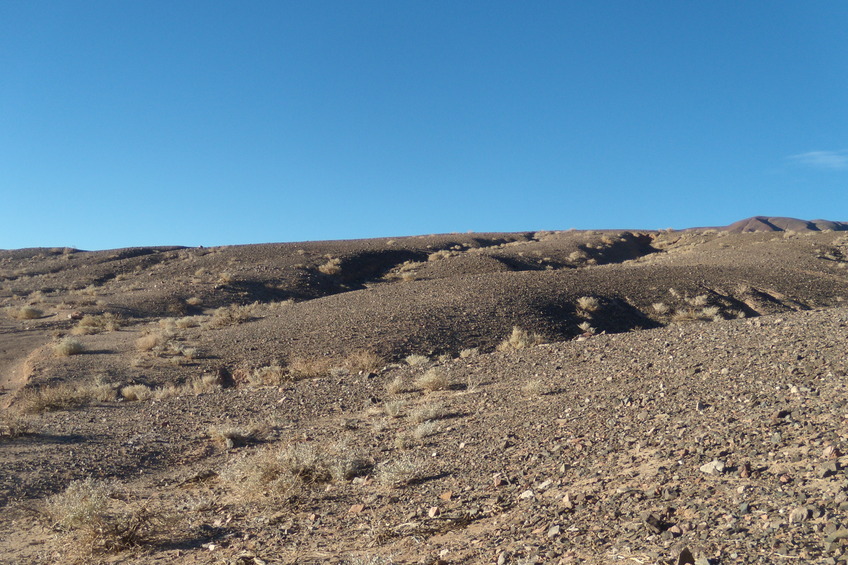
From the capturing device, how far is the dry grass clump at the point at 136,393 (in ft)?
46.1

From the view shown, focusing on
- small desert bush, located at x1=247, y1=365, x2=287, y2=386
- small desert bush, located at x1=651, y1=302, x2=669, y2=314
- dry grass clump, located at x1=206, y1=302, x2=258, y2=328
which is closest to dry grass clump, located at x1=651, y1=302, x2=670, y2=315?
small desert bush, located at x1=651, y1=302, x2=669, y2=314

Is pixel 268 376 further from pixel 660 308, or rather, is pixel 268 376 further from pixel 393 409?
pixel 660 308

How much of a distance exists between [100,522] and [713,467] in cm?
606

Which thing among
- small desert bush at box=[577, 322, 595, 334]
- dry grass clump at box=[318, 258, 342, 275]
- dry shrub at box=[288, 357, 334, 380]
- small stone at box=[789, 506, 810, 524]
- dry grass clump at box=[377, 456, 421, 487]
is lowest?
dry shrub at box=[288, 357, 334, 380]

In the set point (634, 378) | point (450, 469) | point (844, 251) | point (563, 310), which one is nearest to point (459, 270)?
point (563, 310)

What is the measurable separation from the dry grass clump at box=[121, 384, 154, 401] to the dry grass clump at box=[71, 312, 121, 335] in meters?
10.6

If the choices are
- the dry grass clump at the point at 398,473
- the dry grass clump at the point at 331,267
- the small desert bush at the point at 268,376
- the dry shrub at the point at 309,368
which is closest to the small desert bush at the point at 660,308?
the dry shrub at the point at 309,368

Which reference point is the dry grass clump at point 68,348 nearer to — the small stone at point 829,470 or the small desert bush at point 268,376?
the small desert bush at point 268,376

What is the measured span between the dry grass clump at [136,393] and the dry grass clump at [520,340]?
9020 mm

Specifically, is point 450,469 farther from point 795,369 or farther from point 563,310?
point 563,310

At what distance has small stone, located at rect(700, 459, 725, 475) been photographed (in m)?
5.27

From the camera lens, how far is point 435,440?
8.77 m

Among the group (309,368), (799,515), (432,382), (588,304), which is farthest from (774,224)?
(799,515)

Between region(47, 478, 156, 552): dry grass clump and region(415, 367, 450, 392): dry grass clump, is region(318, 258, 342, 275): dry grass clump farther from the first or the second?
region(47, 478, 156, 552): dry grass clump
